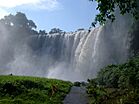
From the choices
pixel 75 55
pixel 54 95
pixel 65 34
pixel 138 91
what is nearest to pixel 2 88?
pixel 54 95

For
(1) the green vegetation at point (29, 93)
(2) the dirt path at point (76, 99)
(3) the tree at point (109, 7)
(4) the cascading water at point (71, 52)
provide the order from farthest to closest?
1. (4) the cascading water at point (71, 52)
2. (1) the green vegetation at point (29, 93)
3. (2) the dirt path at point (76, 99)
4. (3) the tree at point (109, 7)

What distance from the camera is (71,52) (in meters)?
83.1

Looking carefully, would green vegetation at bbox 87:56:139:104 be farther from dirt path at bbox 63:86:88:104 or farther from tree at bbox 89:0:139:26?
tree at bbox 89:0:139:26

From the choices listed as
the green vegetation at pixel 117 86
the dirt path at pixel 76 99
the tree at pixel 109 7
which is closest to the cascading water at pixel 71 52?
the green vegetation at pixel 117 86

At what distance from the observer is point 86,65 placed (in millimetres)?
74938

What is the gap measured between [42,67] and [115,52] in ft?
101

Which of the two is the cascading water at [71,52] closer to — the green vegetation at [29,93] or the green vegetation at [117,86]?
the green vegetation at [117,86]

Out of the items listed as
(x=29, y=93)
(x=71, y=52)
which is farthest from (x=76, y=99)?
(x=71, y=52)

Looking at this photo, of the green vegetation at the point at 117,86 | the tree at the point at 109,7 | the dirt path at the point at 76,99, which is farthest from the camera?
the dirt path at the point at 76,99

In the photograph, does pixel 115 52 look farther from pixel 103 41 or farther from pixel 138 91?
pixel 138 91

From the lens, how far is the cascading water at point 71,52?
68875mm

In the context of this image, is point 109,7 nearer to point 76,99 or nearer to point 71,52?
point 76,99

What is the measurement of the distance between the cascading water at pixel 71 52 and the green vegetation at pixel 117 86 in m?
25.9

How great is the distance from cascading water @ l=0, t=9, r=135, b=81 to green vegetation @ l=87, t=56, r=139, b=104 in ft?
84.9
